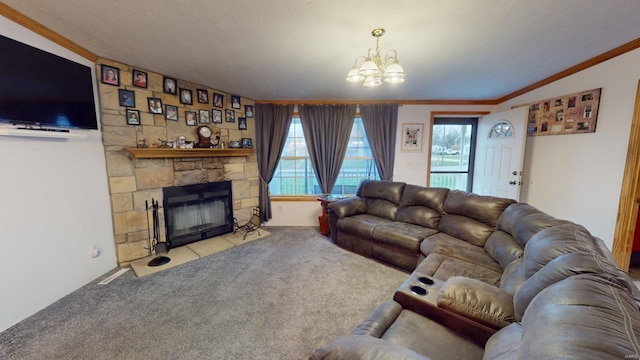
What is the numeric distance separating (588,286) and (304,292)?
78.0 inches

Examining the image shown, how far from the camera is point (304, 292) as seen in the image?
7.58 ft

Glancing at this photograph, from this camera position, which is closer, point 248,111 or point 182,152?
point 182,152

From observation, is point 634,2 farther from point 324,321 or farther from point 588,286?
point 324,321

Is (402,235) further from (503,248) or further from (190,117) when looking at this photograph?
(190,117)

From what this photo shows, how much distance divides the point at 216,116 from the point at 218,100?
0.24 m

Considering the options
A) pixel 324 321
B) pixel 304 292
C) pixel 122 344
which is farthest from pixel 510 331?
pixel 122 344

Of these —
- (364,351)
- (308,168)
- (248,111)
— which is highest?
(248,111)

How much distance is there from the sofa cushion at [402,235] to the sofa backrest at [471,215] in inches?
9.2

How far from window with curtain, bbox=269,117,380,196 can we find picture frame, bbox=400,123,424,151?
0.63m

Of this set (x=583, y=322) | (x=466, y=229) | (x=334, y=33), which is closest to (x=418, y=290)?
(x=583, y=322)

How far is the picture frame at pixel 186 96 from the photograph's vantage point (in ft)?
10.4

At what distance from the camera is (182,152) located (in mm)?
3068

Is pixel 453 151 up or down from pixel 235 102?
down

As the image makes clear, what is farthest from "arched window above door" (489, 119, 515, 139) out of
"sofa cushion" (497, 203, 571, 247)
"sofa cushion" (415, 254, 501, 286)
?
"sofa cushion" (415, 254, 501, 286)
